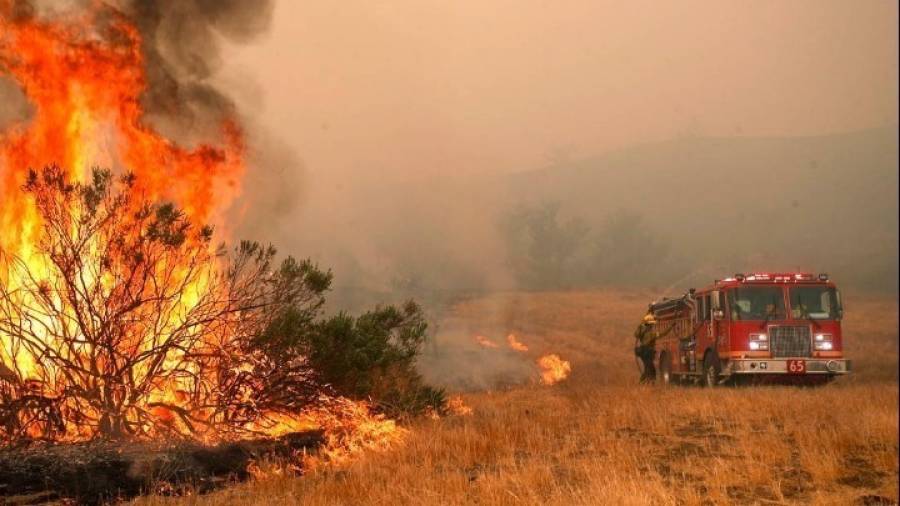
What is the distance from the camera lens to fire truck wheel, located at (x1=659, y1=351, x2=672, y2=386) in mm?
20469

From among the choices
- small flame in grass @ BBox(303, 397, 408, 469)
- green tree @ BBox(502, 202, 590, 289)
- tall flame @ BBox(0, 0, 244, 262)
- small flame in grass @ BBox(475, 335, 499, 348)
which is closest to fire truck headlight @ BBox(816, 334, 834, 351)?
small flame in grass @ BBox(303, 397, 408, 469)

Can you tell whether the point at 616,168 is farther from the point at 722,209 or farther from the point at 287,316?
the point at 287,316

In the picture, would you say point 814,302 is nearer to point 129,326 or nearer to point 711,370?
point 711,370

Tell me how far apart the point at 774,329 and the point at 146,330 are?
1367cm

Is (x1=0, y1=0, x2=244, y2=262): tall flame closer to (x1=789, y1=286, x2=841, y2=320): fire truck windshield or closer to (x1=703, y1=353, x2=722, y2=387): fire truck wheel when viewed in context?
(x1=703, y1=353, x2=722, y2=387): fire truck wheel

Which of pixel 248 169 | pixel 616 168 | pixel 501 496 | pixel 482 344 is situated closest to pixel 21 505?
pixel 501 496

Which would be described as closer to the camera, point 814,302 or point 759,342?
point 759,342

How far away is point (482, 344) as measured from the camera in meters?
36.5

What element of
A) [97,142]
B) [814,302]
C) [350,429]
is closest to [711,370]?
[814,302]

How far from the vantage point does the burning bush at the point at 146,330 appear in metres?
9.38

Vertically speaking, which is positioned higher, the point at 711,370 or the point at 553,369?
the point at 711,370

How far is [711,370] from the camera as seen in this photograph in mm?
17297

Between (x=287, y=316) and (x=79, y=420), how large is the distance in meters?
3.14

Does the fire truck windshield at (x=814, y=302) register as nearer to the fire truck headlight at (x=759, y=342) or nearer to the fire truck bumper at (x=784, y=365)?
the fire truck headlight at (x=759, y=342)
